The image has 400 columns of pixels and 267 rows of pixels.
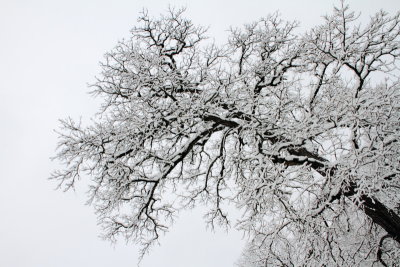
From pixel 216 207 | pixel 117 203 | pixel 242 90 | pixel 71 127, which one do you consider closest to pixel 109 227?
pixel 117 203

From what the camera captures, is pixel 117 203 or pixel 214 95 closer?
pixel 214 95

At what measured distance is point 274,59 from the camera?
860 centimetres

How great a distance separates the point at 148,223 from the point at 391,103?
5.86 meters

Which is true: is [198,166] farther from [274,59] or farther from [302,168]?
[302,168]

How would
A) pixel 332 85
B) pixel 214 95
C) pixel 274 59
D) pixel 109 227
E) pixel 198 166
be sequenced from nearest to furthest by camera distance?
pixel 214 95
pixel 332 85
pixel 109 227
pixel 274 59
pixel 198 166

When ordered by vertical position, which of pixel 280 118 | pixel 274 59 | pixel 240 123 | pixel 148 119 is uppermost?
pixel 274 59

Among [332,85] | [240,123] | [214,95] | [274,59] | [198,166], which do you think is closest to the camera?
[214,95]

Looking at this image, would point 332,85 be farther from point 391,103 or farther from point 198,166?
point 198,166

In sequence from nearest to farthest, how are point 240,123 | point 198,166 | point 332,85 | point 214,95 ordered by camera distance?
point 214,95 → point 240,123 → point 332,85 → point 198,166

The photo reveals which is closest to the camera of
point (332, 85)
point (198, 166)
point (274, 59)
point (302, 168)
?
point (302, 168)

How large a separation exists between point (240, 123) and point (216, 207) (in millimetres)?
3452

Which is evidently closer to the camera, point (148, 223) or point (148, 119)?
Answer: point (148, 119)

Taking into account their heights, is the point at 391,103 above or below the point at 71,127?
below

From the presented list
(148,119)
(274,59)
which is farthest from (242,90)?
(274,59)
